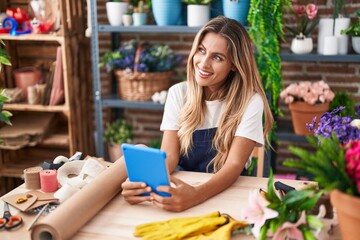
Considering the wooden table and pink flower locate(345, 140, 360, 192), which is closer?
pink flower locate(345, 140, 360, 192)

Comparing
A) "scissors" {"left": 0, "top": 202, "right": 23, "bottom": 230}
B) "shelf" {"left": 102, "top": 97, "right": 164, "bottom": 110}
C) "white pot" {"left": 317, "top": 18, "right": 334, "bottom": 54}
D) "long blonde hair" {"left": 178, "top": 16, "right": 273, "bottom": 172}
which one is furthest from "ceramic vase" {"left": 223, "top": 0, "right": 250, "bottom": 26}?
"scissors" {"left": 0, "top": 202, "right": 23, "bottom": 230}

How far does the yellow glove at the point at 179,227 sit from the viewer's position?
110cm

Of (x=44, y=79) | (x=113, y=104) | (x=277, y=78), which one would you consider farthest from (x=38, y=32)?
(x=277, y=78)

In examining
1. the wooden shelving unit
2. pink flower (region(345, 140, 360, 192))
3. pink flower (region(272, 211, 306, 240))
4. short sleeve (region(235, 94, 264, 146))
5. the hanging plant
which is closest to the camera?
pink flower (region(345, 140, 360, 192))

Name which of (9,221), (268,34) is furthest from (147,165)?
(268,34)

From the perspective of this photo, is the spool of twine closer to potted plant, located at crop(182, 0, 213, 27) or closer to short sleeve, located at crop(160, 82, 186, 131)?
short sleeve, located at crop(160, 82, 186, 131)

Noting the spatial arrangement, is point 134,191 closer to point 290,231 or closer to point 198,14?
point 290,231

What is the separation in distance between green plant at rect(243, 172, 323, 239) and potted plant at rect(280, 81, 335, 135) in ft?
5.47

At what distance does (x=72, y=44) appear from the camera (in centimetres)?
298

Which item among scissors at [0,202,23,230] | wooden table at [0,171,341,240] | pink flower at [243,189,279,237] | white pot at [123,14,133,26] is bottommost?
wooden table at [0,171,341,240]

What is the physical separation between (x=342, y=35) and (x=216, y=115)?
1.19 meters

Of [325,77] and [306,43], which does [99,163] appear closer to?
[306,43]

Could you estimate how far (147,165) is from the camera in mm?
1217

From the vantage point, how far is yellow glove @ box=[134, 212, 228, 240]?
1.10m
